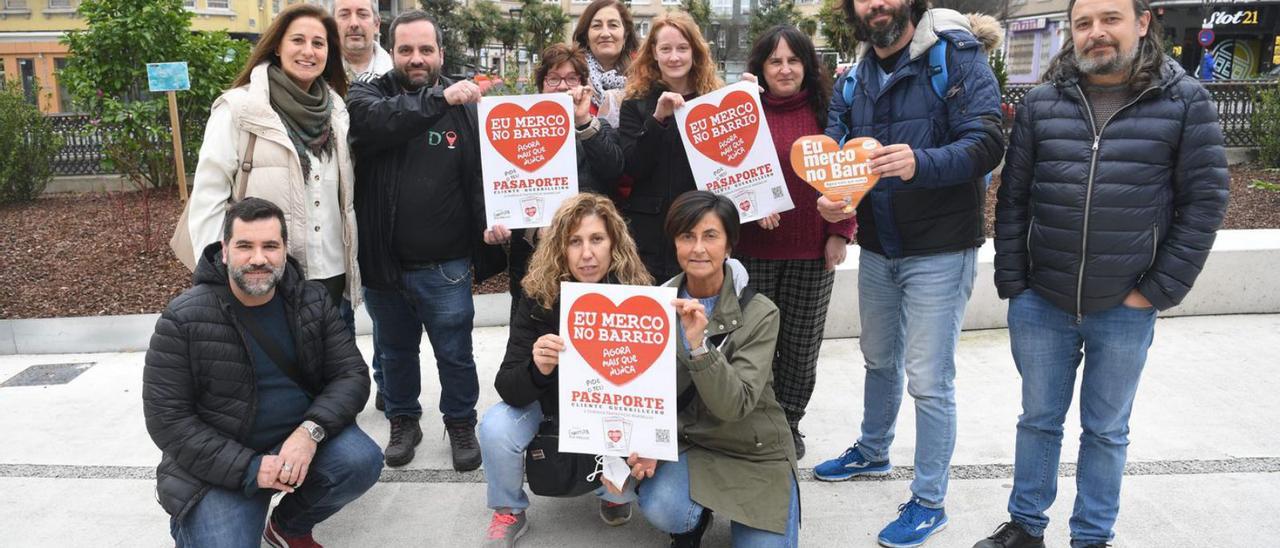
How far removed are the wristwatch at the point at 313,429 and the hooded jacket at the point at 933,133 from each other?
1.95 meters

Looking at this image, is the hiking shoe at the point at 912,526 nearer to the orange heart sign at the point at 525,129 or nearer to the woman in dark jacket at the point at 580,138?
the woman in dark jacket at the point at 580,138

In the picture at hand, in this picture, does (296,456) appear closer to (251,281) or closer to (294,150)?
(251,281)

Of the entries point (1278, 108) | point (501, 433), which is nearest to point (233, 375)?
point (501, 433)

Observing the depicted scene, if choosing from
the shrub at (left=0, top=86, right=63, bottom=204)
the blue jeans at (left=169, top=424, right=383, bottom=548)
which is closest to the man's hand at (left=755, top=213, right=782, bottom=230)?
the blue jeans at (left=169, top=424, right=383, bottom=548)

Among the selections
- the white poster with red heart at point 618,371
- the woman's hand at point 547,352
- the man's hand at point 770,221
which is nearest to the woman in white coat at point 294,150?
the woman's hand at point 547,352

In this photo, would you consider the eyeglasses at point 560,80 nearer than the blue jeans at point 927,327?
No

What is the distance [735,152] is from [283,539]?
2086 mm

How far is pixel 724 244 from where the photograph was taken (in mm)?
2773

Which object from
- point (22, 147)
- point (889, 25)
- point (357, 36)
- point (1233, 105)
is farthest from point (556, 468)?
point (1233, 105)

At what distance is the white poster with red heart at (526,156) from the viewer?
3309 millimetres

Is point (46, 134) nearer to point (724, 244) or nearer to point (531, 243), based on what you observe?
point (531, 243)

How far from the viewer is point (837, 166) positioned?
288cm

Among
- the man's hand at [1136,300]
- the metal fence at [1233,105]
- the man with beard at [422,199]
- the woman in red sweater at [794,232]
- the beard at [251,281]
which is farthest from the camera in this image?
the metal fence at [1233,105]

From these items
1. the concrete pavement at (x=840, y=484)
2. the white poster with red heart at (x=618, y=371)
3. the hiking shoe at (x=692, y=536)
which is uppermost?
the white poster with red heart at (x=618, y=371)
